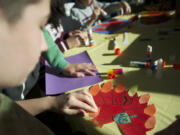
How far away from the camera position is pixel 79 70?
0.74 meters

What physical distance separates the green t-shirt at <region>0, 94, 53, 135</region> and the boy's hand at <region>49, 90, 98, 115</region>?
101 mm

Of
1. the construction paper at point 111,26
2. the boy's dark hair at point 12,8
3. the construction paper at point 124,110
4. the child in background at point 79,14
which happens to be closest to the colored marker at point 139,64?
the construction paper at point 124,110

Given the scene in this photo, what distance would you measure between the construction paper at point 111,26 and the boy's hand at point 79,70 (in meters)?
0.40

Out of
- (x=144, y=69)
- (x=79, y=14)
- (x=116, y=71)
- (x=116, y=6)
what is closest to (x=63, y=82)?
(x=116, y=71)

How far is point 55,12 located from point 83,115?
0.37m

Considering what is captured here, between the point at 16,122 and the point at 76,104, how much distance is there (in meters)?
0.17

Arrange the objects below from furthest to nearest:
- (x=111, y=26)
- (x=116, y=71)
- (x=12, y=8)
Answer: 1. (x=111, y=26)
2. (x=116, y=71)
3. (x=12, y=8)

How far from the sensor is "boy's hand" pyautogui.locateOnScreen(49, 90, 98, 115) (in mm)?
531

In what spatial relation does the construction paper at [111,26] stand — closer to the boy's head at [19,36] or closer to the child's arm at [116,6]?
the child's arm at [116,6]

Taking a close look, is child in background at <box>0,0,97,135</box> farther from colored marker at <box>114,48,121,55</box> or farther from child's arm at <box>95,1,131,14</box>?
child's arm at <box>95,1,131,14</box>

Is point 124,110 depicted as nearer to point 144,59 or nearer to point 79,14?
point 144,59

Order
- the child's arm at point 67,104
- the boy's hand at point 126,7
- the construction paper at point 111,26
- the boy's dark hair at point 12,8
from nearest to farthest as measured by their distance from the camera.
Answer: the boy's dark hair at point 12,8, the child's arm at point 67,104, the construction paper at point 111,26, the boy's hand at point 126,7

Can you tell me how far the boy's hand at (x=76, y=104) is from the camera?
53 cm

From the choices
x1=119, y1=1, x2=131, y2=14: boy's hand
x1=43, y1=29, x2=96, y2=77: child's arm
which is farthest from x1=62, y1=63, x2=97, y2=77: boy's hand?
x1=119, y1=1, x2=131, y2=14: boy's hand
